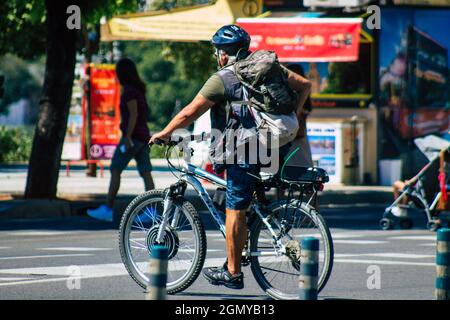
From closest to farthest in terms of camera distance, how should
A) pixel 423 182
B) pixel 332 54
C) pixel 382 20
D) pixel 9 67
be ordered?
pixel 423 182 → pixel 332 54 → pixel 382 20 → pixel 9 67

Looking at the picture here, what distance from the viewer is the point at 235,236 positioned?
28.9ft

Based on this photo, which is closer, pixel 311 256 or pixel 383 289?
pixel 311 256

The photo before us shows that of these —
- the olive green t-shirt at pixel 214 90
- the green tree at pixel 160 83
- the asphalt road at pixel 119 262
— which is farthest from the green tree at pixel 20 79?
the olive green t-shirt at pixel 214 90

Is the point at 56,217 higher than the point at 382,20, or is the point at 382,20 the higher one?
the point at 382,20

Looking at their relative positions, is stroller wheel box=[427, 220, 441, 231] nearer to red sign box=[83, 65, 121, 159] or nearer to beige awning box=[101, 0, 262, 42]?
beige awning box=[101, 0, 262, 42]

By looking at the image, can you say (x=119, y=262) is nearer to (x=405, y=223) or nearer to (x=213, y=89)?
(x=213, y=89)

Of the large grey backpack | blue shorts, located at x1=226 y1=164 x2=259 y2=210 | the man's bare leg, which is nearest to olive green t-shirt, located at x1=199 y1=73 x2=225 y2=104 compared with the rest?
the large grey backpack

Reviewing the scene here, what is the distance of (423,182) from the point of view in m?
16.9

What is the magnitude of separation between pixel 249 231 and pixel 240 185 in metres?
0.37

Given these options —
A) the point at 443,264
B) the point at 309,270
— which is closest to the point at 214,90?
the point at 309,270

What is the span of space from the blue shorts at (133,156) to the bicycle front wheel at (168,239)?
20.1ft
